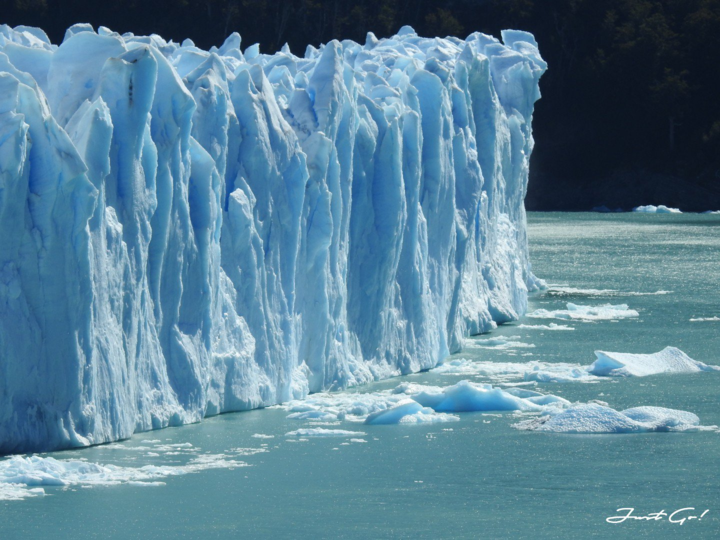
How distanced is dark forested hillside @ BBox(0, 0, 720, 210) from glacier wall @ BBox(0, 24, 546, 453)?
38.3 meters

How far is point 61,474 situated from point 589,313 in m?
11.7

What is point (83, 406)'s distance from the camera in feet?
31.3

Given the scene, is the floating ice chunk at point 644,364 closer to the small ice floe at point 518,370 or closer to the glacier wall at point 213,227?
the small ice floe at point 518,370

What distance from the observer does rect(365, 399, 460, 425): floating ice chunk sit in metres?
11.3

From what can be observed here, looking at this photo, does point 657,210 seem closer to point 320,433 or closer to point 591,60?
point 591,60

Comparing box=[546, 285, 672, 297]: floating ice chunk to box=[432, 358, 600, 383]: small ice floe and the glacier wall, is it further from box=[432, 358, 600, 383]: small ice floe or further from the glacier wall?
box=[432, 358, 600, 383]: small ice floe

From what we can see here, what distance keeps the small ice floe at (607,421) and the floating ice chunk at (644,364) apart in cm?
250

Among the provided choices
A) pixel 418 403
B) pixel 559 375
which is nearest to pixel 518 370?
pixel 559 375

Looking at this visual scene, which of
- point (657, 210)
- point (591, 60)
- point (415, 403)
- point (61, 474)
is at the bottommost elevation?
point (415, 403)

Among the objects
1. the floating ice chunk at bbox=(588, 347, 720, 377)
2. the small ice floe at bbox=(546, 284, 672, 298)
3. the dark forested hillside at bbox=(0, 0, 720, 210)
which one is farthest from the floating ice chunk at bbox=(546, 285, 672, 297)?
the dark forested hillside at bbox=(0, 0, 720, 210)

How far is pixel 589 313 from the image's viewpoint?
1936 centimetres

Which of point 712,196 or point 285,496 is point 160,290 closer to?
point 285,496

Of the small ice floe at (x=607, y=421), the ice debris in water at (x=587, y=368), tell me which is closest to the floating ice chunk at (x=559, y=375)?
the ice debris in water at (x=587, y=368)

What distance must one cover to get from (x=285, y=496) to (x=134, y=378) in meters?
1.84
